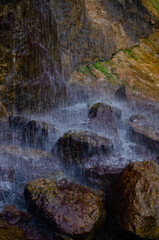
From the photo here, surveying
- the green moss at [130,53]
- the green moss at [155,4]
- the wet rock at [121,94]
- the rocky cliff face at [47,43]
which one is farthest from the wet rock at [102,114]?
the green moss at [155,4]

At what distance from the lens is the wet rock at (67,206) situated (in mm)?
2666

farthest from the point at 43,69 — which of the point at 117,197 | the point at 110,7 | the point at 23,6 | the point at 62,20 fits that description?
the point at 110,7

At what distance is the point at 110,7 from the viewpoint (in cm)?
934

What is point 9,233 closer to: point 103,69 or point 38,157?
point 38,157

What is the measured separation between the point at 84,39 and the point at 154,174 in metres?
6.34

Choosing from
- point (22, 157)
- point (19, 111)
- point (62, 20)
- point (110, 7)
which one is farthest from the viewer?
point (110, 7)

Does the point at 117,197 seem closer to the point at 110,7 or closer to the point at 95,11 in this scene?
the point at 95,11

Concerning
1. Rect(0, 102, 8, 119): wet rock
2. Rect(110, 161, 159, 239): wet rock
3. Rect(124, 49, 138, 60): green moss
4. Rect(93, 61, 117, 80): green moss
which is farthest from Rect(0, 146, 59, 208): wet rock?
Rect(124, 49, 138, 60): green moss

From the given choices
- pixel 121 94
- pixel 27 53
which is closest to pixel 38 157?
pixel 27 53

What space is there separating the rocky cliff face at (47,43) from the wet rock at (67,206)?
2.96m

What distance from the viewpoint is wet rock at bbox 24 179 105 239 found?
267cm

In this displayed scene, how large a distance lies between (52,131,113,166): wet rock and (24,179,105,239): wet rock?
3.71 feet

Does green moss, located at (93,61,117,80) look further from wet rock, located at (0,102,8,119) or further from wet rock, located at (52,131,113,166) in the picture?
wet rock, located at (52,131,113,166)

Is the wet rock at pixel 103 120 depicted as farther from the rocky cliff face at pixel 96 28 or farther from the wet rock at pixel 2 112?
the rocky cliff face at pixel 96 28
